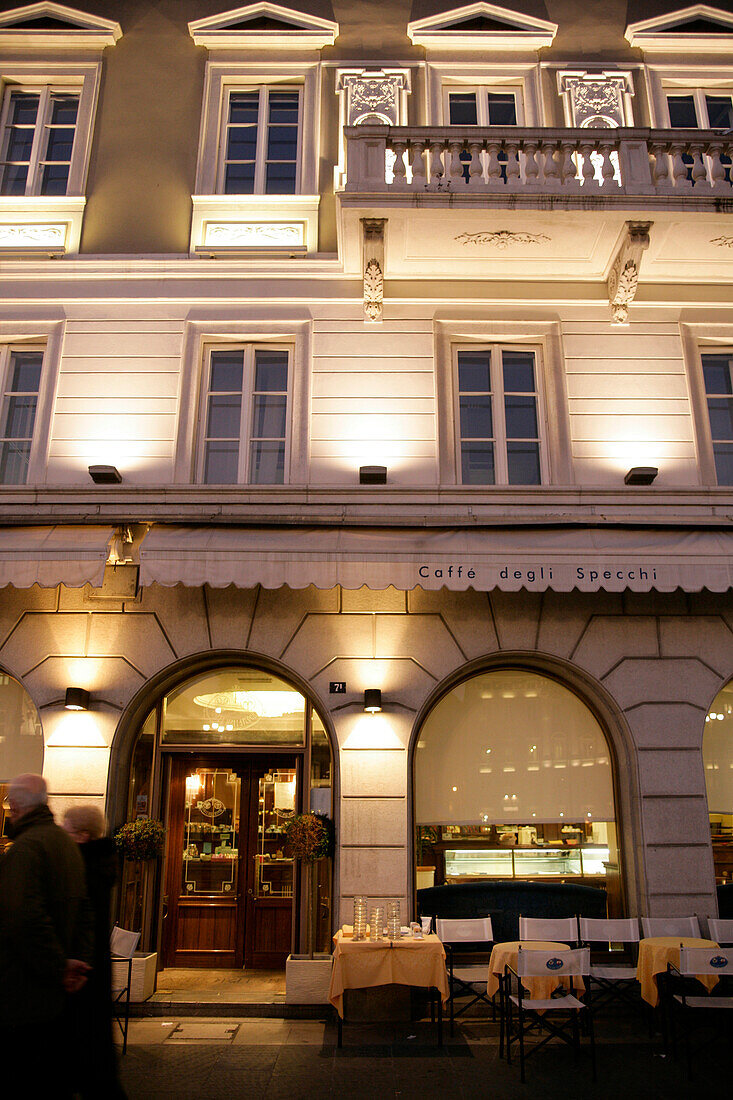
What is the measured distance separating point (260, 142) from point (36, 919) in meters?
9.76

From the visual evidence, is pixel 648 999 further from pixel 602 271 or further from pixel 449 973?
pixel 602 271

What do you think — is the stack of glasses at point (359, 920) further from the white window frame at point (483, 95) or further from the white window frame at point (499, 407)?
the white window frame at point (483, 95)

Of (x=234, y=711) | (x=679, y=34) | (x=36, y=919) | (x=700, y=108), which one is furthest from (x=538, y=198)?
(x=36, y=919)

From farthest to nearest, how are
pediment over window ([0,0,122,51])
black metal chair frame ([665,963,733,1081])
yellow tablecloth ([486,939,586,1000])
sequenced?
1. pediment over window ([0,0,122,51])
2. yellow tablecloth ([486,939,586,1000])
3. black metal chair frame ([665,963,733,1081])

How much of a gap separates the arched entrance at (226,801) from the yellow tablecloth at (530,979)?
2.61 m

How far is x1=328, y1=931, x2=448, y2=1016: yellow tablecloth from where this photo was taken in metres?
6.81

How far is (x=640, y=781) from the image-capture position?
8.20 metres

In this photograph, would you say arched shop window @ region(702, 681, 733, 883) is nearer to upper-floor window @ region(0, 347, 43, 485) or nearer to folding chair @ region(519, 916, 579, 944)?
folding chair @ region(519, 916, 579, 944)

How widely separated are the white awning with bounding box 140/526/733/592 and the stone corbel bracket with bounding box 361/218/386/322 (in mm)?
3149

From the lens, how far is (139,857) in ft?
26.4

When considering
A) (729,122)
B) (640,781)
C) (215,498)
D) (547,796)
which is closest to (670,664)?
(640,781)

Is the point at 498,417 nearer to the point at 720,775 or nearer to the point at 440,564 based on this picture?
the point at 440,564

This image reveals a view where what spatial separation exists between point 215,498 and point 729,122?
8.61 meters

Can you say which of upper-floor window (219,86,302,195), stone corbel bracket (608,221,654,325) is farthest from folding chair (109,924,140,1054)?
upper-floor window (219,86,302,195)
